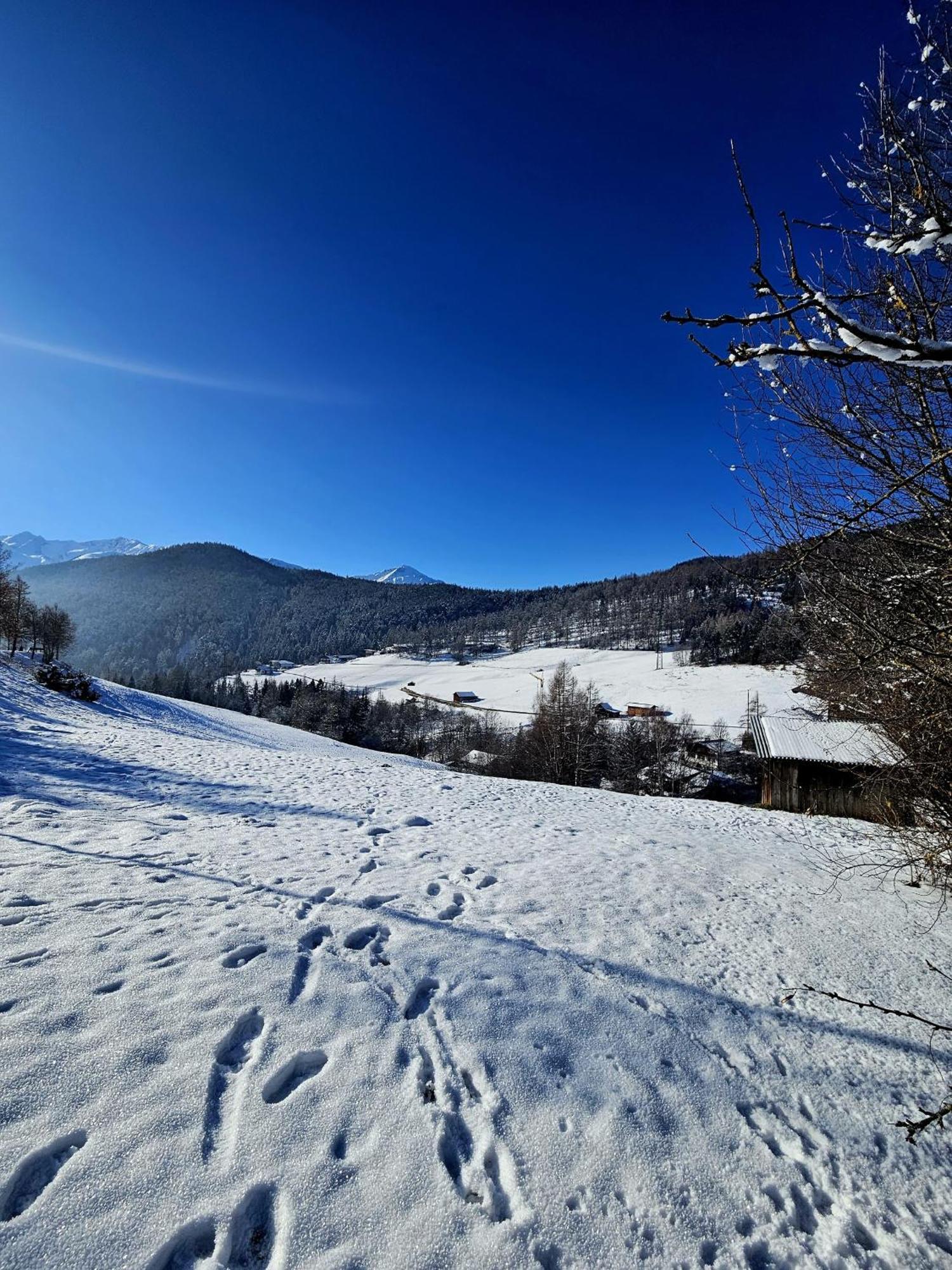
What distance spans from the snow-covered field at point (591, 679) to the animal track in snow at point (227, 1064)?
44.0 ft

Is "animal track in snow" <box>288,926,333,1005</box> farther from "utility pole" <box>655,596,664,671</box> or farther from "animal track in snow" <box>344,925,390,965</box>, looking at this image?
"utility pole" <box>655,596,664,671</box>

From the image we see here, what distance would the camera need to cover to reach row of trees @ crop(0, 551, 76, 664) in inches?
1123

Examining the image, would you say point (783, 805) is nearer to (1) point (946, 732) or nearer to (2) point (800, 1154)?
(1) point (946, 732)

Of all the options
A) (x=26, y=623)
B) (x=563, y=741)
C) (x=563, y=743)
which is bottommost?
(x=563, y=743)

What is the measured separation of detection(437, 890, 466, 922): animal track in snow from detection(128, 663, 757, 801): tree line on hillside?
19837mm

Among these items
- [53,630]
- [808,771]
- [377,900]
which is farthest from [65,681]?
[53,630]

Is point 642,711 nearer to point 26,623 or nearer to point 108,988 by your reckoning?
point 108,988

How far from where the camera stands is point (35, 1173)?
219 cm

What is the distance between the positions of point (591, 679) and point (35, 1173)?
255 ft

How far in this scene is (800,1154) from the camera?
116 inches

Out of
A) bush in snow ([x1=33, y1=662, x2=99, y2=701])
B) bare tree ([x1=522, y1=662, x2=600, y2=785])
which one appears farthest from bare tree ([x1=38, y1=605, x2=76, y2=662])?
bare tree ([x1=522, y1=662, x2=600, y2=785])

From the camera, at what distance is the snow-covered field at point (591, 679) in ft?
173

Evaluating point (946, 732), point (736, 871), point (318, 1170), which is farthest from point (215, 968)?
point (736, 871)

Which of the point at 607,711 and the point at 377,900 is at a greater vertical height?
the point at 607,711
